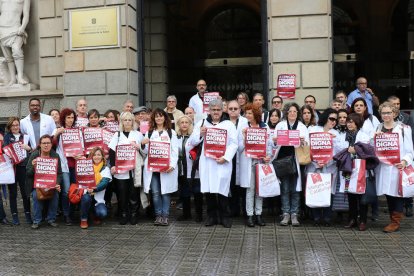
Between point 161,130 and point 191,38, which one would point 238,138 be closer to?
point 161,130

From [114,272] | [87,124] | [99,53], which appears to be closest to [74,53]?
[99,53]

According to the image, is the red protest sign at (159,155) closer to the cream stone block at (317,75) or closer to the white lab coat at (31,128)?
the white lab coat at (31,128)

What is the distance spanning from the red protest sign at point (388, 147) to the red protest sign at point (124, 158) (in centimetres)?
407

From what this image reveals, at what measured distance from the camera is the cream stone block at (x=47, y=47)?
14.2m

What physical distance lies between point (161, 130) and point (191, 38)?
33.9 ft

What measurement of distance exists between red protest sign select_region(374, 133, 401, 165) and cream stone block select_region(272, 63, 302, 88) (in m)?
4.38

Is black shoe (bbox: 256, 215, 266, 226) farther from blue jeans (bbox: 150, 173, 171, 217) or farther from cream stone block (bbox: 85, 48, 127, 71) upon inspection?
cream stone block (bbox: 85, 48, 127, 71)

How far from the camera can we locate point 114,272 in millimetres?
6363

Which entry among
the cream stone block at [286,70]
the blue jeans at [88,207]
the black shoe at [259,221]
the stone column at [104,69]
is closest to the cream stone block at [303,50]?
the cream stone block at [286,70]

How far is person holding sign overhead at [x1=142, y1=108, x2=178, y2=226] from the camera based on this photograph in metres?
9.08

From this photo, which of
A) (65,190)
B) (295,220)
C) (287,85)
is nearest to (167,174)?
(65,190)

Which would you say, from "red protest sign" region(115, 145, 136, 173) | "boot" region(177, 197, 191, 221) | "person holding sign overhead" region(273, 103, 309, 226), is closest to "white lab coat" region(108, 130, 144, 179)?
"red protest sign" region(115, 145, 136, 173)

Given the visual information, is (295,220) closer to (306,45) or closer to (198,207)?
(198,207)

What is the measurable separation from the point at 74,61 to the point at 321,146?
24.6 ft
